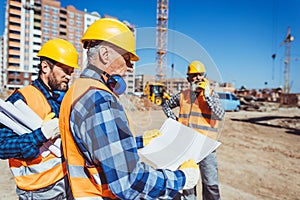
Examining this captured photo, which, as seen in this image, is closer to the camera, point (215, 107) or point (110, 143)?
point (110, 143)

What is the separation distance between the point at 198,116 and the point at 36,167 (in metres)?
2.05

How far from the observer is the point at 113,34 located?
1152mm

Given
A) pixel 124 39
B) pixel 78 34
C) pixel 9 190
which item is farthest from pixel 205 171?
pixel 78 34

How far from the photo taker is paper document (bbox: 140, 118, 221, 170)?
158 centimetres

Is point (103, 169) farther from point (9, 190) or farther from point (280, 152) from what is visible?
point (280, 152)

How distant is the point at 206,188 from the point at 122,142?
2486 mm

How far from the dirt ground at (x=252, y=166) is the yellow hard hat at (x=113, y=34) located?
66 cm

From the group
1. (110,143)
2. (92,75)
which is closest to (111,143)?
(110,143)

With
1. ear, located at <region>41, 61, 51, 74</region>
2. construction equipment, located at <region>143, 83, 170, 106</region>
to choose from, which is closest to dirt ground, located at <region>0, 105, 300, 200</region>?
construction equipment, located at <region>143, 83, 170, 106</region>

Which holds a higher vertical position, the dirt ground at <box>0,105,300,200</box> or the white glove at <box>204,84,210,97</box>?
the white glove at <box>204,84,210,97</box>

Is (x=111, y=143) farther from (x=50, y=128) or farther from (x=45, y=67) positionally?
(x=45, y=67)

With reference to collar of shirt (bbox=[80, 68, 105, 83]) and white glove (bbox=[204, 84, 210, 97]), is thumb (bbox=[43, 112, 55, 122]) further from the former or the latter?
white glove (bbox=[204, 84, 210, 97])

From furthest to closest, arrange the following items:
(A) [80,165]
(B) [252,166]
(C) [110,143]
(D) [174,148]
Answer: (B) [252,166], (D) [174,148], (A) [80,165], (C) [110,143]

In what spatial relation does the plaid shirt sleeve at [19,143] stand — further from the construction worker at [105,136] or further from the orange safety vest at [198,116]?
the orange safety vest at [198,116]
